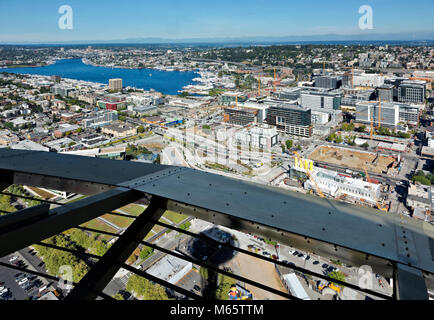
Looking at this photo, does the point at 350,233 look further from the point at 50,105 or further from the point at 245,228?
the point at 50,105

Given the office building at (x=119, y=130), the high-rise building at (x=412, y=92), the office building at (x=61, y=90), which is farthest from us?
the office building at (x=61, y=90)

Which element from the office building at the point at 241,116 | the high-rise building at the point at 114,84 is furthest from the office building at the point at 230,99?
the high-rise building at the point at 114,84

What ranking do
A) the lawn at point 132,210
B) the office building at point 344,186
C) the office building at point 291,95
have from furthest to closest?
1. the office building at point 291,95
2. the office building at point 344,186
3. the lawn at point 132,210

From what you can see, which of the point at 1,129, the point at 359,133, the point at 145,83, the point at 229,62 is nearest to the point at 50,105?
the point at 1,129

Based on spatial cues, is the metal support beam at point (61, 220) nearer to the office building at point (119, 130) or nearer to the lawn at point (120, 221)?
the lawn at point (120, 221)

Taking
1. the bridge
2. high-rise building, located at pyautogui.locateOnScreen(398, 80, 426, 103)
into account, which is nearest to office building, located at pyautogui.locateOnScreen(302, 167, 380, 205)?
the bridge

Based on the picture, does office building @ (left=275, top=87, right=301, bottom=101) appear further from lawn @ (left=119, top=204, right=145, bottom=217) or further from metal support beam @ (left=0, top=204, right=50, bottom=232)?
metal support beam @ (left=0, top=204, right=50, bottom=232)

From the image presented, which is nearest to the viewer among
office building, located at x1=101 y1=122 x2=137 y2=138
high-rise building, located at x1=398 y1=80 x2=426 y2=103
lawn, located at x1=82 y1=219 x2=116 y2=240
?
lawn, located at x1=82 y1=219 x2=116 y2=240

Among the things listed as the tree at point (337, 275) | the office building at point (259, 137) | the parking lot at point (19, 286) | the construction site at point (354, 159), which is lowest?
the tree at point (337, 275)
